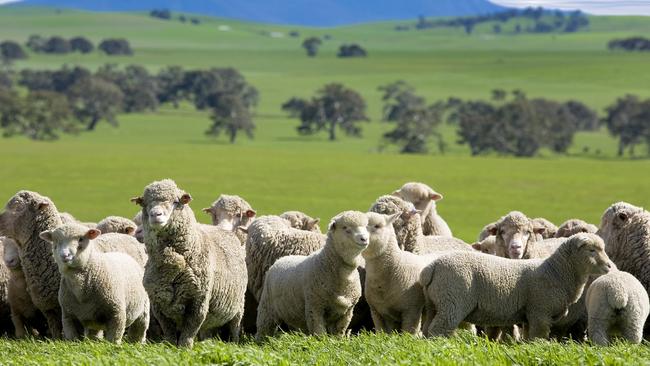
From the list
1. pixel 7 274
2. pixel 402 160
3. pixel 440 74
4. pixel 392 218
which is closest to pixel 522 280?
pixel 392 218

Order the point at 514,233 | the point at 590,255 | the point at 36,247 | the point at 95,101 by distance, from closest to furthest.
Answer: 1. the point at 590,255
2. the point at 36,247
3. the point at 514,233
4. the point at 95,101

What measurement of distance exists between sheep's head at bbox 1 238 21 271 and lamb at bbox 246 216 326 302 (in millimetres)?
2194

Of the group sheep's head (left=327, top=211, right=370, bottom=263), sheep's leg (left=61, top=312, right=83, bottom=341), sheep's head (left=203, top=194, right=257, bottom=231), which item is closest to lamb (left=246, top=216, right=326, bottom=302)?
sheep's head (left=203, top=194, right=257, bottom=231)

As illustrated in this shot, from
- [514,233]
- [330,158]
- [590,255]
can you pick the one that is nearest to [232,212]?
[514,233]

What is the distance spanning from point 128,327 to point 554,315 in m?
3.68

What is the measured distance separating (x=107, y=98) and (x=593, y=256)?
73885 mm

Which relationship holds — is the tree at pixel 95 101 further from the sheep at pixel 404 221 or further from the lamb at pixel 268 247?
the sheep at pixel 404 221

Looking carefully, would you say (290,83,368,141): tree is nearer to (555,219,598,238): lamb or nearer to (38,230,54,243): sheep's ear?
(555,219,598,238): lamb

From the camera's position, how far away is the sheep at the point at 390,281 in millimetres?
9648

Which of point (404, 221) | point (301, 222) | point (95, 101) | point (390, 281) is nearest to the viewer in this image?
point (390, 281)

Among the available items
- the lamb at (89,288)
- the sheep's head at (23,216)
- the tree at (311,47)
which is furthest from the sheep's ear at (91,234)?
the tree at (311,47)

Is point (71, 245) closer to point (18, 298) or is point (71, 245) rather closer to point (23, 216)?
point (23, 216)

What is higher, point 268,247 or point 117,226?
point 268,247

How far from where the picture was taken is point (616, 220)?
35.0 feet
